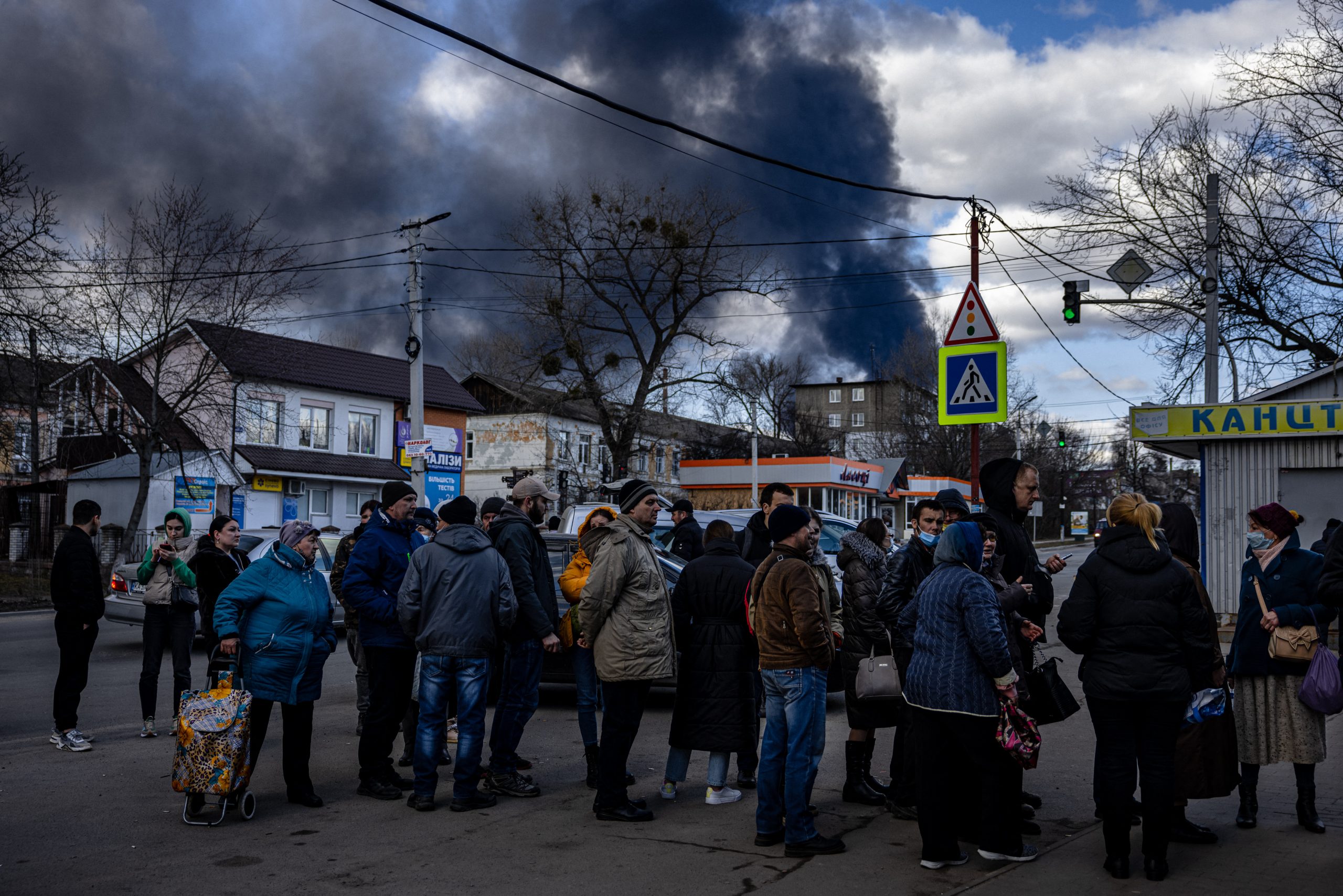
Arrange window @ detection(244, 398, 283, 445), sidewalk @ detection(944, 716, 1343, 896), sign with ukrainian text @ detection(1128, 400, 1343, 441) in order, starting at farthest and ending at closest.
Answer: window @ detection(244, 398, 283, 445) → sign with ukrainian text @ detection(1128, 400, 1343, 441) → sidewalk @ detection(944, 716, 1343, 896)

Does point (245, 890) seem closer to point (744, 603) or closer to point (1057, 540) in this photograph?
point (744, 603)

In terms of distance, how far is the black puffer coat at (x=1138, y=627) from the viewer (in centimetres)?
551

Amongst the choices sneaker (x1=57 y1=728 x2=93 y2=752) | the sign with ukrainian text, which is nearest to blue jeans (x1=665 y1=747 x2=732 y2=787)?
sneaker (x1=57 y1=728 x2=93 y2=752)

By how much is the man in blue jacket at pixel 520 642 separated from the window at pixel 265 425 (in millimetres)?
35633

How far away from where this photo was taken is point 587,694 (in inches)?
305

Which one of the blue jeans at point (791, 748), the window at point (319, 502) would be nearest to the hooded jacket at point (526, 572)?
the blue jeans at point (791, 748)

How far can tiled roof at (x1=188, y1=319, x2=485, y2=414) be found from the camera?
39531mm

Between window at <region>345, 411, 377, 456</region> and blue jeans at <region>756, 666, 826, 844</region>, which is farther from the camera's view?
window at <region>345, 411, 377, 456</region>

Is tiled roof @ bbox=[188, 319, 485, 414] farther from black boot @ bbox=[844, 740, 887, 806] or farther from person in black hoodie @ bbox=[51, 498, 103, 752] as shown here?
black boot @ bbox=[844, 740, 887, 806]

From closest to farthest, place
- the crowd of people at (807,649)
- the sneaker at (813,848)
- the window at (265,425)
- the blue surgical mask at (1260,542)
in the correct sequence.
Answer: the crowd of people at (807,649) → the sneaker at (813,848) → the blue surgical mask at (1260,542) → the window at (265,425)

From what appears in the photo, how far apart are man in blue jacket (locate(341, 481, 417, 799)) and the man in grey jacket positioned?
29cm

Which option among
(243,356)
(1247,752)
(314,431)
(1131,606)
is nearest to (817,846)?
(1131,606)

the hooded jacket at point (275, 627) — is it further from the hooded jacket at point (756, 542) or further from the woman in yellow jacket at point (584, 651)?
the hooded jacket at point (756, 542)

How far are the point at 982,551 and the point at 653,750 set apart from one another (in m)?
4.19
